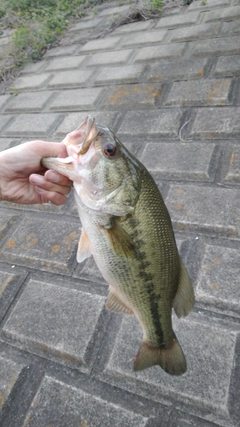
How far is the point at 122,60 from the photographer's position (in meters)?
4.34

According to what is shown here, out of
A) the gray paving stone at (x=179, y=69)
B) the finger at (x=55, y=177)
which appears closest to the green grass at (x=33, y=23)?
the gray paving stone at (x=179, y=69)

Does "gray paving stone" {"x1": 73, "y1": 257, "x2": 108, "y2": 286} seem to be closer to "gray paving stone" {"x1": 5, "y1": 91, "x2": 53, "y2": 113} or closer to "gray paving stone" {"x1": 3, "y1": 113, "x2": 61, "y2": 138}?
"gray paving stone" {"x1": 3, "y1": 113, "x2": 61, "y2": 138}

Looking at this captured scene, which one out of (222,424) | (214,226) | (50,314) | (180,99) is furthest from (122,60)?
(222,424)

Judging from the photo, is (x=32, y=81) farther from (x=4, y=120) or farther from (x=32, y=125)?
(x=32, y=125)

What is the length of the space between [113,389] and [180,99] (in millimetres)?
2742

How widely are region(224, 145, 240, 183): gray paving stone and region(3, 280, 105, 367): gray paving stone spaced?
4.29 ft

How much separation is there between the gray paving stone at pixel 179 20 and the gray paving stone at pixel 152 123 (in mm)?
2080

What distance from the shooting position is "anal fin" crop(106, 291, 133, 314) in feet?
5.06

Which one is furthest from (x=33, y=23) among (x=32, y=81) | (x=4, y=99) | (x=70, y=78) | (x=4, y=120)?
(x=4, y=120)

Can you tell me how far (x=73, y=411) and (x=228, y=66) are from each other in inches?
136

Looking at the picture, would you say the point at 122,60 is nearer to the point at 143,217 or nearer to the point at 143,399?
the point at 143,217

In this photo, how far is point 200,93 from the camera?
3365mm

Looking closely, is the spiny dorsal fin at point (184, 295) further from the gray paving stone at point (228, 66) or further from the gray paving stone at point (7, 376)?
the gray paving stone at point (228, 66)

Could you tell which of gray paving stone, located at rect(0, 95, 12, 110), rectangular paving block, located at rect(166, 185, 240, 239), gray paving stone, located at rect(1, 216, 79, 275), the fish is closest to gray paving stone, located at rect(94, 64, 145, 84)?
gray paving stone, located at rect(0, 95, 12, 110)
